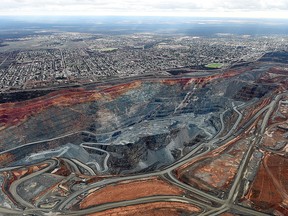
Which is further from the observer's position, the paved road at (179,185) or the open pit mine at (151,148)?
the open pit mine at (151,148)

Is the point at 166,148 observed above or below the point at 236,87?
below

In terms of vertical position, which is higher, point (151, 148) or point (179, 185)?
point (179, 185)

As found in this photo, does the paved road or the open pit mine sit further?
the open pit mine

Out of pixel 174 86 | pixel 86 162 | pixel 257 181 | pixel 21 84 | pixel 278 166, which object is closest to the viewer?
pixel 257 181

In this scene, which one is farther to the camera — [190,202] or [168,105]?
[168,105]

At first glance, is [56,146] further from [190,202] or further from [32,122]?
[190,202]

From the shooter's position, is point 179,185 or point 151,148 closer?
point 179,185

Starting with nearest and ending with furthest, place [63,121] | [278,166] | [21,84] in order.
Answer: [278,166] < [63,121] < [21,84]

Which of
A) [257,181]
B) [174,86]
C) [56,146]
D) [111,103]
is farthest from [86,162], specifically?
[174,86]
